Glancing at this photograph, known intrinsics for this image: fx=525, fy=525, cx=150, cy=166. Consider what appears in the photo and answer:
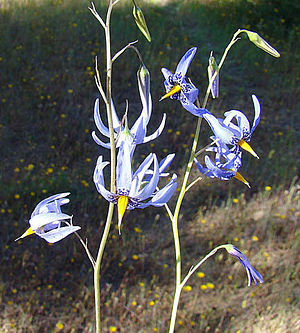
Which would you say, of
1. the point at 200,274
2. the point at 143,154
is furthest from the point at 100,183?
the point at 143,154

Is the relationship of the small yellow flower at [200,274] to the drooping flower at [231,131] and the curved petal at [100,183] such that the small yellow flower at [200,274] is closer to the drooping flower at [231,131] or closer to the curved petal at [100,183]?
the drooping flower at [231,131]

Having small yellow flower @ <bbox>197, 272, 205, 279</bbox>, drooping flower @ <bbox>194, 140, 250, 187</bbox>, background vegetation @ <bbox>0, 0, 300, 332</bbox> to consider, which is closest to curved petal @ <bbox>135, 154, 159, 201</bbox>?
drooping flower @ <bbox>194, 140, 250, 187</bbox>

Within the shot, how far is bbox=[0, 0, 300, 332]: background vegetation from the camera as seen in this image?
2.73m

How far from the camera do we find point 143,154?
404 cm

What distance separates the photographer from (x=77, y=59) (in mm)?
4887

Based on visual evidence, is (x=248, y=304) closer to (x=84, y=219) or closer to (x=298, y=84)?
(x=84, y=219)

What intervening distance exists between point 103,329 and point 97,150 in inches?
68.4

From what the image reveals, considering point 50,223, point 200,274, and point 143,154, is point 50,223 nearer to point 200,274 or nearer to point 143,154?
point 200,274

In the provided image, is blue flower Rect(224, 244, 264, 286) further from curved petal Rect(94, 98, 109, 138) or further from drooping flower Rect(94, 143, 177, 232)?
A: curved petal Rect(94, 98, 109, 138)

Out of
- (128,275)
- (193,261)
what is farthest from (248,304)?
(128,275)

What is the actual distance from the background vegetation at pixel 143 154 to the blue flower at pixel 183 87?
1798 mm

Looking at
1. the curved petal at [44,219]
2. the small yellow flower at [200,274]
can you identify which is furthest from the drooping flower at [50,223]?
the small yellow flower at [200,274]

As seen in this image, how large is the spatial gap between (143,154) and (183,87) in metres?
3.02

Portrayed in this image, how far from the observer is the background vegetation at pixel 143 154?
2.73m
